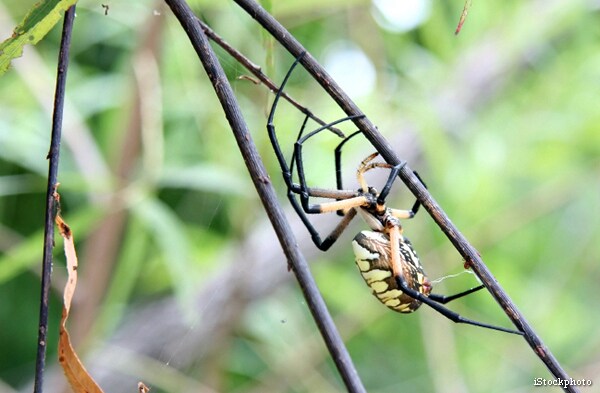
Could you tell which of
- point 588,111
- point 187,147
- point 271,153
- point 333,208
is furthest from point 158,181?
point 588,111

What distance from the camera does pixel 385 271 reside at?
1.07 m

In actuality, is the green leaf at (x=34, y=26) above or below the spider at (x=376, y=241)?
above

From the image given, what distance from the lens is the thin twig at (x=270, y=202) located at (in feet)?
1.70

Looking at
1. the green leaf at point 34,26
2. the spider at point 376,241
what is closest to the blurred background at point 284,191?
the spider at point 376,241

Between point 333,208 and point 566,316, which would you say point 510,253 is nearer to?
point 566,316

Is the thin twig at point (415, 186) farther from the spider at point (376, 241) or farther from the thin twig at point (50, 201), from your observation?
the spider at point (376, 241)

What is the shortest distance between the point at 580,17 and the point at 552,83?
0.70 ft

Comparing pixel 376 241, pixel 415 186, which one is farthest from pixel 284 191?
pixel 415 186

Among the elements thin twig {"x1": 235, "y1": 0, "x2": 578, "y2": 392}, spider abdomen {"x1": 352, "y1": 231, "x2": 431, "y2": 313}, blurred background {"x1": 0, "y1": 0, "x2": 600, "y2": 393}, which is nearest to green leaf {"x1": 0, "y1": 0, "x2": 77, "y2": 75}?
thin twig {"x1": 235, "y1": 0, "x2": 578, "y2": 392}

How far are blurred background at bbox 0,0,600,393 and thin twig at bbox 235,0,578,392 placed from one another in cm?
76

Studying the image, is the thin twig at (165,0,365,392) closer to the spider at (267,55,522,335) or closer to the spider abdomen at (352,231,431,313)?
the spider at (267,55,522,335)

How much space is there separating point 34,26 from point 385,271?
562mm

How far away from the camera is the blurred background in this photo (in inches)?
64.7

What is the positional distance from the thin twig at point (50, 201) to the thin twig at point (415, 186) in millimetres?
157
